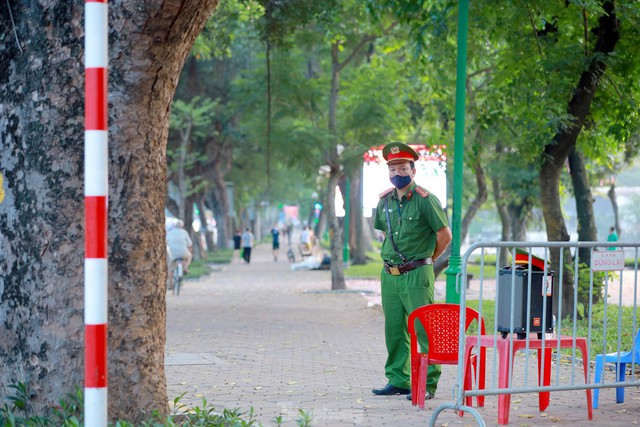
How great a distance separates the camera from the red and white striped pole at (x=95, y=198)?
174 inches

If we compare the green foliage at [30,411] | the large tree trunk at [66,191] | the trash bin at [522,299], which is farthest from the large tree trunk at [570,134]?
the green foliage at [30,411]

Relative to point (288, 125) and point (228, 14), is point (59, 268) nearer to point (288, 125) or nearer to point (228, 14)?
point (228, 14)

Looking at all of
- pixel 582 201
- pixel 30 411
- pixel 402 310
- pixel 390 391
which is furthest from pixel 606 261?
pixel 582 201

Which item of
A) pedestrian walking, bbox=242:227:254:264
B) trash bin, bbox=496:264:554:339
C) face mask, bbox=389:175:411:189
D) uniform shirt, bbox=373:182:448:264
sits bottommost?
pedestrian walking, bbox=242:227:254:264

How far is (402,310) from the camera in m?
8.83

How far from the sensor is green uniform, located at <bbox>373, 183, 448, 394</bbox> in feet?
28.5

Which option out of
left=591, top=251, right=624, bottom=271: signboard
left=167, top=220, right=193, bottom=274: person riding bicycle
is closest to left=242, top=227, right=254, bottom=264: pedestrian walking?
left=167, top=220, right=193, bottom=274: person riding bicycle

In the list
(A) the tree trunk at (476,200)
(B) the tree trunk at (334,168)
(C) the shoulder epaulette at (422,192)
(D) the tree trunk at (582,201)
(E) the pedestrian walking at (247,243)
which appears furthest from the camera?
(E) the pedestrian walking at (247,243)

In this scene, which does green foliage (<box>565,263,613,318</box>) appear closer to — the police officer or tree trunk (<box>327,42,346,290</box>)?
the police officer

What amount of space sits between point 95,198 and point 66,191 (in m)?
2.10

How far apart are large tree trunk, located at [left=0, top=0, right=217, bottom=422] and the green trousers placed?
264 cm

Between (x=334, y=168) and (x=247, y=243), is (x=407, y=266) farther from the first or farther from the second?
(x=247, y=243)

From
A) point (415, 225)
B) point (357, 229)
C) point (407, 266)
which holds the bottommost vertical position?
point (357, 229)

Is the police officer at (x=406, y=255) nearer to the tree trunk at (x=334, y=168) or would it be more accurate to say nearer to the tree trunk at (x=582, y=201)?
the tree trunk at (x=582, y=201)
